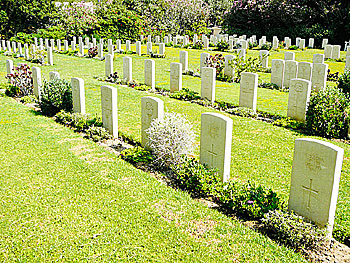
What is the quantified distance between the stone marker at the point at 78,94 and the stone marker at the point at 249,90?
4971 millimetres

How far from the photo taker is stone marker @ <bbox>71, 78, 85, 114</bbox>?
9.89 m

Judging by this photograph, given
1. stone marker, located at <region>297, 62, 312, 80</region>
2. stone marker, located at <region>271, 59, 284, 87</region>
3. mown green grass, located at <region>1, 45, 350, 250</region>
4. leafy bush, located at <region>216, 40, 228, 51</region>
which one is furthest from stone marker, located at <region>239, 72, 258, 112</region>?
leafy bush, located at <region>216, 40, 228, 51</region>

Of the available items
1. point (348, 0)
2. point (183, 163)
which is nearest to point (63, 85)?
point (183, 163)

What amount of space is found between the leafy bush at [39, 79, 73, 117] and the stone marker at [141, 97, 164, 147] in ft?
12.2

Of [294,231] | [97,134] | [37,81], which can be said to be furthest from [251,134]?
[37,81]

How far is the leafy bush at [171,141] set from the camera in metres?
6.88

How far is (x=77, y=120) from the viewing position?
32.3 ft

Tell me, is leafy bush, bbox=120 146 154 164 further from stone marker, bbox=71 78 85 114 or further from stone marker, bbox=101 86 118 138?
stone marker, bbox=71 78 85 114

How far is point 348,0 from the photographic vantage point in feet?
99.8

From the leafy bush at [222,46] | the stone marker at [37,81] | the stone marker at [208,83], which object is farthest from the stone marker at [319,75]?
the leafy bush at [222,46]

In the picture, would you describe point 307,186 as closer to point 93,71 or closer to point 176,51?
point 93,71

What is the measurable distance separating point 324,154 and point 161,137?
10.4ft

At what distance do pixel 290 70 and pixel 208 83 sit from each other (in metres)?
4.19

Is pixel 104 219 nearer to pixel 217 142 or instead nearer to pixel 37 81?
pixel 217 142
